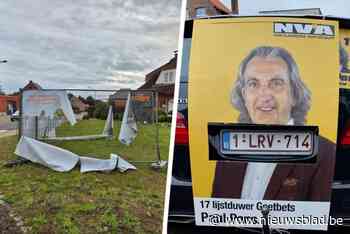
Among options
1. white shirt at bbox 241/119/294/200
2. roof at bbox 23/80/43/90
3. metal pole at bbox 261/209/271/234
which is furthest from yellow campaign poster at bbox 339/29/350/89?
roof at bbox 23/80/43/90

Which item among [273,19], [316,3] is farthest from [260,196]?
[316,3]

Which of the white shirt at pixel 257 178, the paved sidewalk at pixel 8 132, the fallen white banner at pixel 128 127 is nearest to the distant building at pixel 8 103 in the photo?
the paved sidewalk at pixel 8 132

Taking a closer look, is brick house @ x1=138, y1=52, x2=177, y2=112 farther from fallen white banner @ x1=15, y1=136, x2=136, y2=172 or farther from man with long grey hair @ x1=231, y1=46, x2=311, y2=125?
fallen white banner @ x1=15, y1=136, x2=136, y2=172

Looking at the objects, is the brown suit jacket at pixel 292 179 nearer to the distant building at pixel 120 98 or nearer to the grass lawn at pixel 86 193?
the grass lawn at pixel 86 193

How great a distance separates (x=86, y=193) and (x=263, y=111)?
1.14m

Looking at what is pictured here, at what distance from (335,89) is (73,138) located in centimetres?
153

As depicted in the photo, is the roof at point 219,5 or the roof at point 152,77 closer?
the roof at point 152,77

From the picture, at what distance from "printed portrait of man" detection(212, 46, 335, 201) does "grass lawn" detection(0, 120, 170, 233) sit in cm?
46

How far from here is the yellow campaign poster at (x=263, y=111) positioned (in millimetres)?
1635

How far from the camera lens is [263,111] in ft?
5.41

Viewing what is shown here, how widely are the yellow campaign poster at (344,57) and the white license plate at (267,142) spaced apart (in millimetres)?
294

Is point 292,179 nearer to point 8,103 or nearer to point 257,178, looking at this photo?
point 257,178

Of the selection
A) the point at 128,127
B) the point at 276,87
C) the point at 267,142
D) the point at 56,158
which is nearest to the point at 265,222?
the point at 267,142

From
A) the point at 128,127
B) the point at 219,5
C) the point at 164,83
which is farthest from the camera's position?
the point at 219,5
